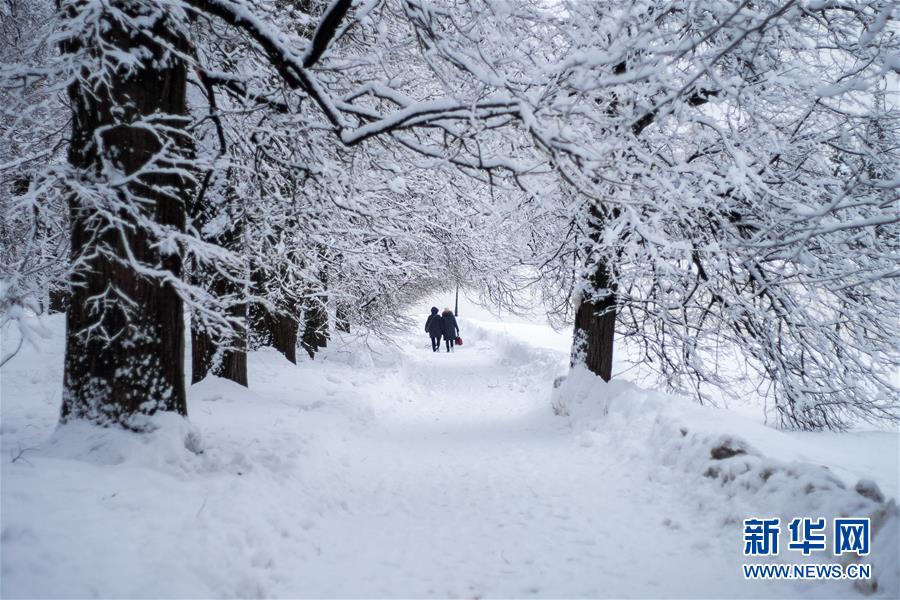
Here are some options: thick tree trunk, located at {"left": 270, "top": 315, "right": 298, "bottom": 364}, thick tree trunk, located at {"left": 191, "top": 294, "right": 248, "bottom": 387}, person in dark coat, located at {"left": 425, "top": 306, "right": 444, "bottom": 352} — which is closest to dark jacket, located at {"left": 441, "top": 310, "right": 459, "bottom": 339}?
person in dark coat, located at {"left": 425, "top": 306, "right": 444, "bottom": 352}

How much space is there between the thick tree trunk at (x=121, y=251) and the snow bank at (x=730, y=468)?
4874 mm

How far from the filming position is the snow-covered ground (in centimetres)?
281

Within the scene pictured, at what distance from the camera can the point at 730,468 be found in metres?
4.29

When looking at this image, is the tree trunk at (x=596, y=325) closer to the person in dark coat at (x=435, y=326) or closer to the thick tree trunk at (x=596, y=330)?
the thick tree trunk at (x=596, y=330)

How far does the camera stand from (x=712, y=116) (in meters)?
5.96

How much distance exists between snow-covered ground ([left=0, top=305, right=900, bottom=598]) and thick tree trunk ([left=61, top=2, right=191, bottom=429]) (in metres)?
0.32

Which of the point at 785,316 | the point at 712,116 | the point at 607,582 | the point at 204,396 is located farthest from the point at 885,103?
the point at 204,396

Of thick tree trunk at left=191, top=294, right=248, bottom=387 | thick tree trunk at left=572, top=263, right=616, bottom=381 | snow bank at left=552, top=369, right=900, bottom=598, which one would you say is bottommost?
snow bank at left=552, top=369, right=900, bottom=598

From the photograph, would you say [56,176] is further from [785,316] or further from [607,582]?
[785,316]

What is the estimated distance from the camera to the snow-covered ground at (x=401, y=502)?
2.81m

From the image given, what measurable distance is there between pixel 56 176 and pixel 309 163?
6.83ft

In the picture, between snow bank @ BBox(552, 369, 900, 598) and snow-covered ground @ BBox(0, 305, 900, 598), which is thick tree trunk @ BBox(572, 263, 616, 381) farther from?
snow-covered ground @ BBox(0, 305, 900, 598)

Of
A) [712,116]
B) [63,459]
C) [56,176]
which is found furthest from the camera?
[712,116]

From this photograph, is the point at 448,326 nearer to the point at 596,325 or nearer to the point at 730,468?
the point at 596,325
